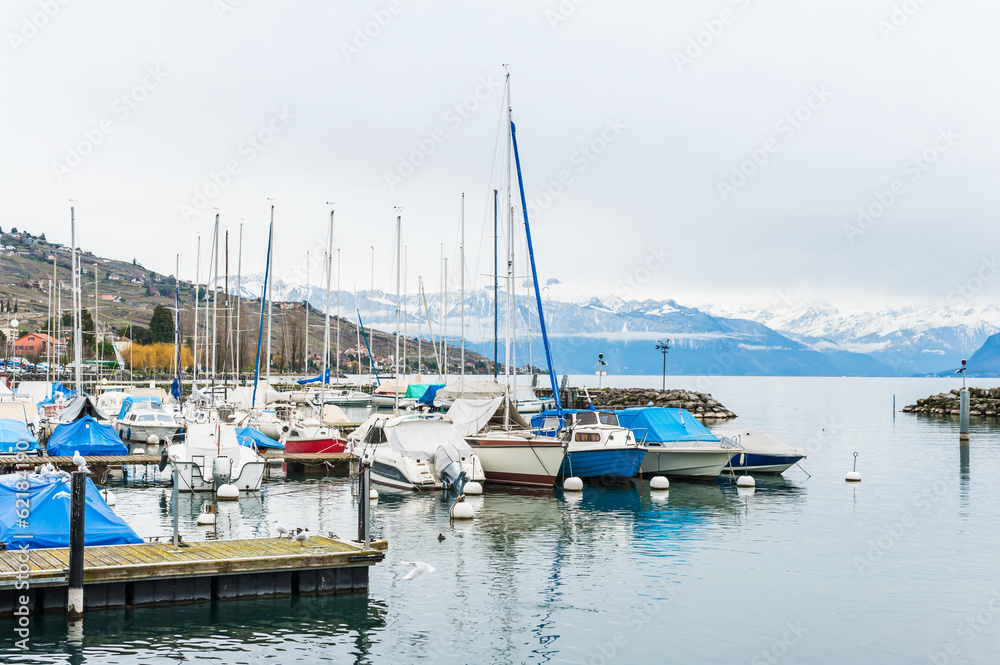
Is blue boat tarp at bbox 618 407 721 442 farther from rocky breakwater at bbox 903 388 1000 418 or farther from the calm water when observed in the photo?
rocky breakwater at bbox 903 388 1000 418

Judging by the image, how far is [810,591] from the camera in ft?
76.7

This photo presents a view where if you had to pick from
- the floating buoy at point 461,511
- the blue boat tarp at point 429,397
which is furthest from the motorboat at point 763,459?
the blue boat tarp at point 429,397

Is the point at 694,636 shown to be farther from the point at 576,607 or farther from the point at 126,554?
the point at 126,554

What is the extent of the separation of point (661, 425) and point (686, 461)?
2320 mm

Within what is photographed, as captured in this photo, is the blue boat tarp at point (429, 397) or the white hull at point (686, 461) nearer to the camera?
the white hull at point (686, 461)

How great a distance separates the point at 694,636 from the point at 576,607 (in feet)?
10.1

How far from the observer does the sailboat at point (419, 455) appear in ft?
128

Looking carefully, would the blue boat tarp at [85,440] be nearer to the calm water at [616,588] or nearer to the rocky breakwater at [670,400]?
the calm water at [616,588]

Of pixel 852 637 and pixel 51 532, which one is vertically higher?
pixel 51 532

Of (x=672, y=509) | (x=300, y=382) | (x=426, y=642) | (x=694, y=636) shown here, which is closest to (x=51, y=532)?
(x=426, y=642)

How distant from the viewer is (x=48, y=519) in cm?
2197

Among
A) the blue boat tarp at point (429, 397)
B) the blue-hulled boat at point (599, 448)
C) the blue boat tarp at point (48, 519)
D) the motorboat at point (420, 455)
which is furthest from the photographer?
the blue boat tarp at point (429, 397)

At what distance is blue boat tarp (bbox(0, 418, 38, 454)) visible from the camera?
137 feet

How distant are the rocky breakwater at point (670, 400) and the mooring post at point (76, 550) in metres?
74.8
